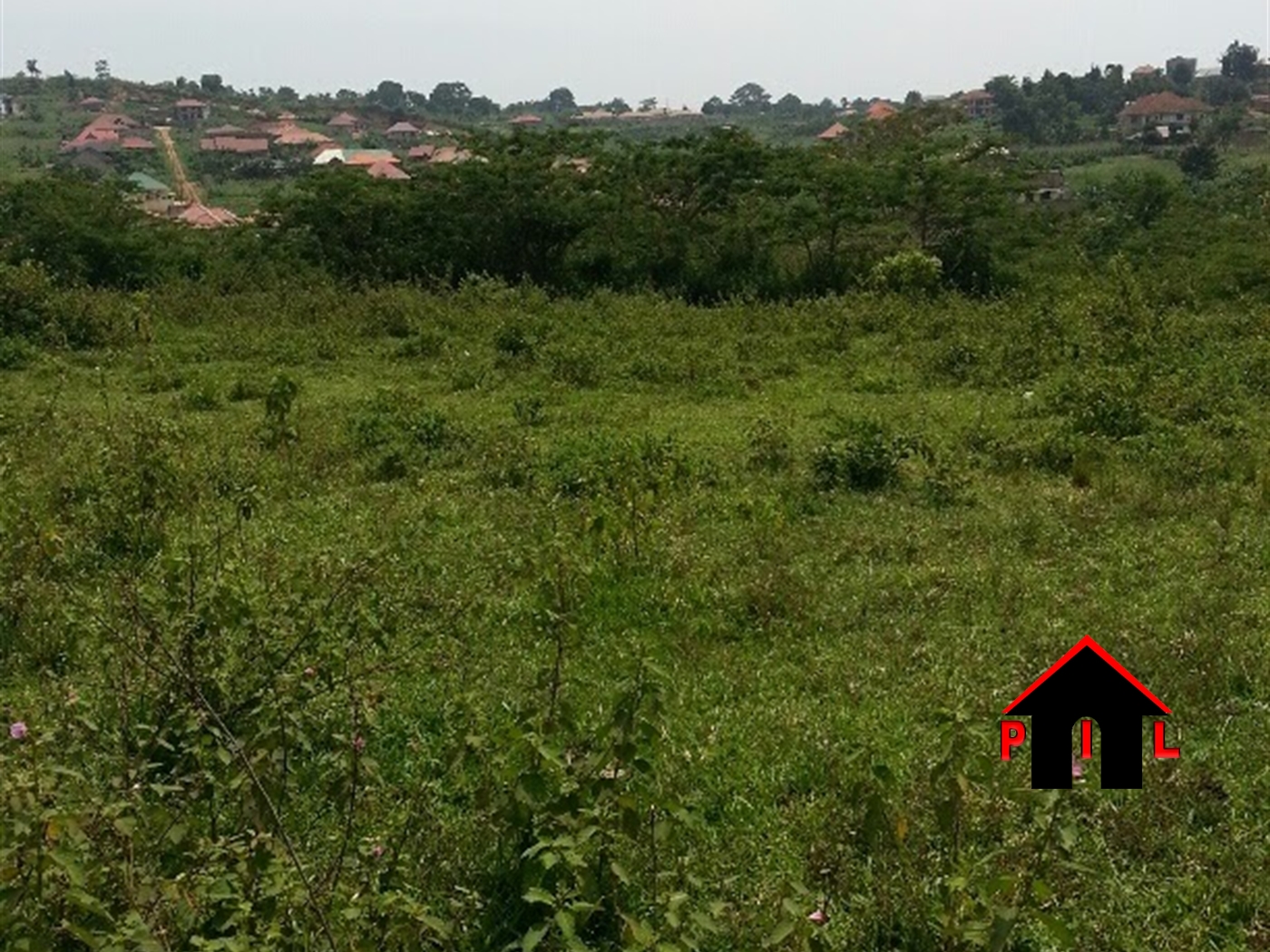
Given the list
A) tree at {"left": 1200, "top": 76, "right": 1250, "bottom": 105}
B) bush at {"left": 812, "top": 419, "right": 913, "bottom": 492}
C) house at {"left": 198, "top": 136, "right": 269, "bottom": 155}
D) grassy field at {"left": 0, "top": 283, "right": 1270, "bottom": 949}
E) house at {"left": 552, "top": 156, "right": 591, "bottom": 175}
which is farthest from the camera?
tree at {"left": 1200, "top": 76, "right": 1250, "bottom": 105}

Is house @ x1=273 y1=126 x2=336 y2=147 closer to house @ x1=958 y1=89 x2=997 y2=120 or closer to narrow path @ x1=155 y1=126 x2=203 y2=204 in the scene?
narrow path @ x1=155 y1=126 x2=203 y2=204

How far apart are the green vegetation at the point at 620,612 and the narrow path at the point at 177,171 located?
78.5 ft

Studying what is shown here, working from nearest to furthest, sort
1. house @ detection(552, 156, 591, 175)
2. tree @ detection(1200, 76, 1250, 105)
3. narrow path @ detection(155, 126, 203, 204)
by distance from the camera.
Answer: house @ detection(552, 156, 591, 175) → narrow path @ detection(155, 126, 203, 204) → tree @ detection(1200, 76, 1250, 105)

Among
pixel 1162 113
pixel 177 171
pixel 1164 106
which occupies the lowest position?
pixel 177 171

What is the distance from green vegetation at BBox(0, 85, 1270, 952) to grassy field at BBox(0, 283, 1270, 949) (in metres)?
0.03

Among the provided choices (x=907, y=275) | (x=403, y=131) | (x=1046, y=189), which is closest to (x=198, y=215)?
(x=907, y=275)

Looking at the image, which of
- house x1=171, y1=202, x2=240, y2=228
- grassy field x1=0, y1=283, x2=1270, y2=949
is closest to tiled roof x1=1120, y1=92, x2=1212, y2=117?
house x1=171, y1=202, x2=240, y2=228

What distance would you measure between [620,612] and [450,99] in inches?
4085

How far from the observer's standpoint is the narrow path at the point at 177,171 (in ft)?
128

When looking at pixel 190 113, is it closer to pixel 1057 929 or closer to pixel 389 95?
pixel 389 95

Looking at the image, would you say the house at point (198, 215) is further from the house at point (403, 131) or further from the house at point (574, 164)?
the house at point (403, 131)

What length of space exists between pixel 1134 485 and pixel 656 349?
5.94 m

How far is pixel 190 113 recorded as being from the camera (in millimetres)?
71000

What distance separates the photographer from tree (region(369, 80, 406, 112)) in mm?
101750
